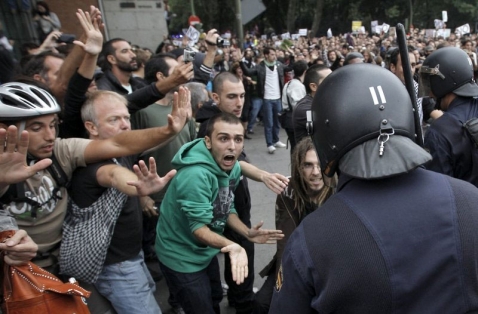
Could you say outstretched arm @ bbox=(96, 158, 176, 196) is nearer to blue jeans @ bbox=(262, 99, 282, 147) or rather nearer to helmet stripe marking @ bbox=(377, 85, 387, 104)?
helmet stripe marking @ bbox=(377, 85, 387, 104)

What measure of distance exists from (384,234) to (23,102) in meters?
1.71

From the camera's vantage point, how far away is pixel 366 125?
1.03 m

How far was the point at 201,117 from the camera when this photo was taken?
357 centimetres

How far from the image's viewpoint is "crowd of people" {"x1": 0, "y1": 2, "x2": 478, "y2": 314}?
0.97m

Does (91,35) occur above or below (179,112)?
above

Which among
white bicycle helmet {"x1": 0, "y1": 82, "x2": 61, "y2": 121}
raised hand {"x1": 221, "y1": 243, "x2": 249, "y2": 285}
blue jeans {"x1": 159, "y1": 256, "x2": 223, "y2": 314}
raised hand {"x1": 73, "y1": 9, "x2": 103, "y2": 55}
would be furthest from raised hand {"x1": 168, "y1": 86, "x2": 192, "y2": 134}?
blue jeans {"x1": 159, "y1": 256, "x2": 223, "y2": 314}

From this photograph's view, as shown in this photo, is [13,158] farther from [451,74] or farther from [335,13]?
[335,13]

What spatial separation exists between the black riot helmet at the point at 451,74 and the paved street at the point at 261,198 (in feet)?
7.54

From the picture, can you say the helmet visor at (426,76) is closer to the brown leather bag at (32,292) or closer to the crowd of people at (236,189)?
the crowd of people at (236,189)

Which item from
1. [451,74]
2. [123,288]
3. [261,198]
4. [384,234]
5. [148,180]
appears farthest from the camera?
[261,198]

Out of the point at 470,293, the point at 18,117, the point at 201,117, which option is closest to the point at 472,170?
the point at 470,293

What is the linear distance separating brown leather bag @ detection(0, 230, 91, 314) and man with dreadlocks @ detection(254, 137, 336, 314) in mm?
1173

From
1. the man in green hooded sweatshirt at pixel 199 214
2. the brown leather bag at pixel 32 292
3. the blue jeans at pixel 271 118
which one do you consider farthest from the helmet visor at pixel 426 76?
the blue jeans at pixel 271 118

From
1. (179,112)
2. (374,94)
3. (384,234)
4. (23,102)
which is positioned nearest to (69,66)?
(23,102)
